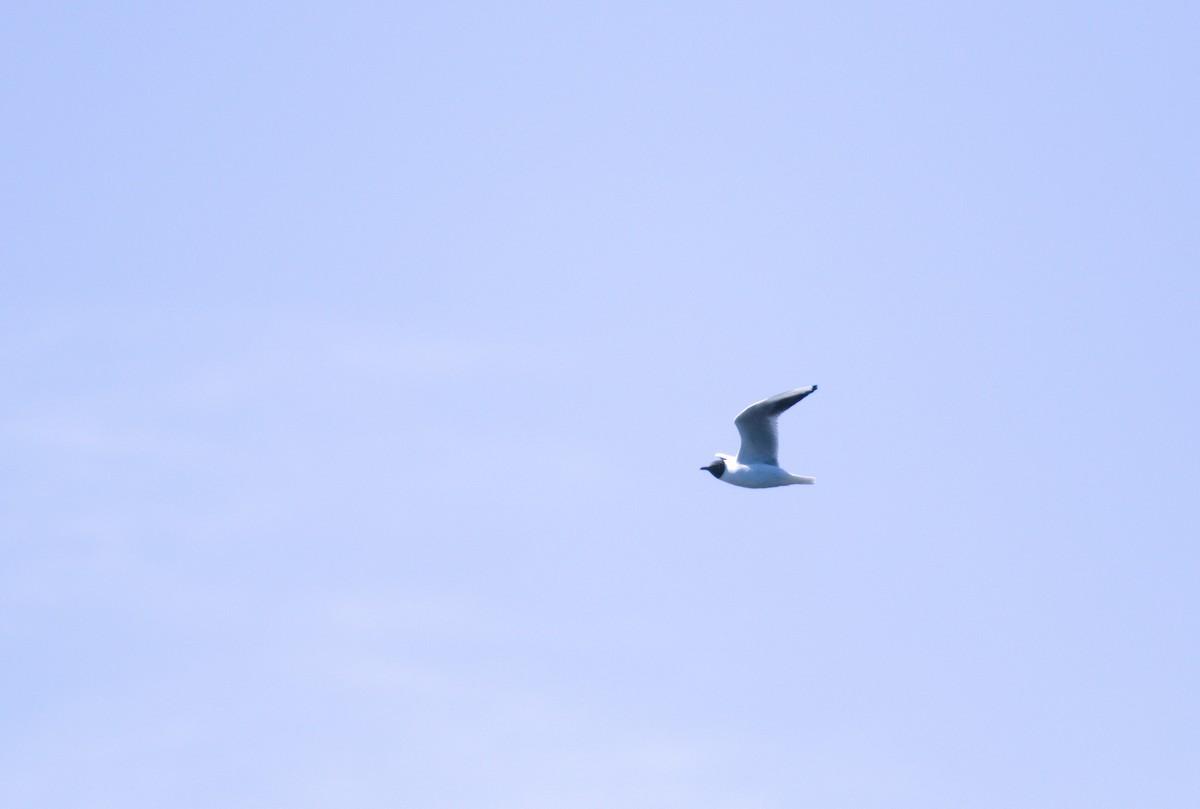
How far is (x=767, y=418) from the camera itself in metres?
30.0

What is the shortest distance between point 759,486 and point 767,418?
1.47 metres

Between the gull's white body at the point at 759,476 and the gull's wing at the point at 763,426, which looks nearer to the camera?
the gull's wing at the point at 763,426

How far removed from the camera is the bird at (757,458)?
98.4 feet

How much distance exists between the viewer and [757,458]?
101 feet

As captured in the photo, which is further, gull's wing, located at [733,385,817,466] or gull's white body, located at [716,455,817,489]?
gull's white body, located at [716,455,817,489]

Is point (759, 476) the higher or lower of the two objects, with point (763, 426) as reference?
lower

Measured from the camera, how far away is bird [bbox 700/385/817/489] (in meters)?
30.0

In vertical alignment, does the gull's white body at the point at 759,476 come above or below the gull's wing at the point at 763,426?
below

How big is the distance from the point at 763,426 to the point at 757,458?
853 millimetres

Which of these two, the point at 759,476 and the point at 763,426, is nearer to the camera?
the point at 763,426

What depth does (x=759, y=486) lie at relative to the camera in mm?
30891

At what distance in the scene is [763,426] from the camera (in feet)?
99.0

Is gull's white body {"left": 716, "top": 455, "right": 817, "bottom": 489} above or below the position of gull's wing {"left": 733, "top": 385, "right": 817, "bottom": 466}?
below

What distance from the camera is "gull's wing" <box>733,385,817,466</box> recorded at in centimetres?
2949
